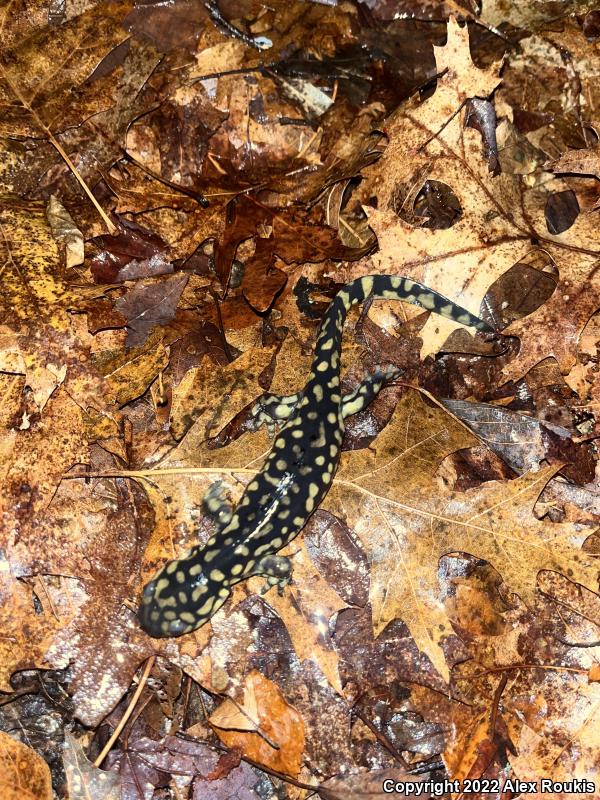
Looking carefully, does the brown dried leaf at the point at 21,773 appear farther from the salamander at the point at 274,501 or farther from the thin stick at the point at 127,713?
the salamander at the point at 274,501

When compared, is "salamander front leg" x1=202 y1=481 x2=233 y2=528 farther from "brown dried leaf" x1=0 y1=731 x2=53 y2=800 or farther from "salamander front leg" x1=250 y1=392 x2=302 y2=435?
"brown dried leaf" x1=0 y1=731 x2=53 y2=800

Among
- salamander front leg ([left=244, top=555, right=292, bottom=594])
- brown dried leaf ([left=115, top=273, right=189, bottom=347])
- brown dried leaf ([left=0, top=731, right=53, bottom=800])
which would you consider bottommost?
brown dried leaf ([left=0, top=731, right=53, bottom=800])

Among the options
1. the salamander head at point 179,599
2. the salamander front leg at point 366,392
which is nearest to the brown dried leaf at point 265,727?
the salamander head at point 179,599

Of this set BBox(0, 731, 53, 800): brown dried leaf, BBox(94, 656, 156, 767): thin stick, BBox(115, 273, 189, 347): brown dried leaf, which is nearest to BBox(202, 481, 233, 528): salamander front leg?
BBox(94, 656, 156, 767): thin stick

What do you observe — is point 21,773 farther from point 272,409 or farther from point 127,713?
point 272,409

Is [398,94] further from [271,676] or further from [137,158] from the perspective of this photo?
[271,676]

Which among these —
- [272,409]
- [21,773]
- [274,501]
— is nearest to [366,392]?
[272,409]

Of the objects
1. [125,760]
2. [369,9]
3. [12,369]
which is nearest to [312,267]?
[12,369]
